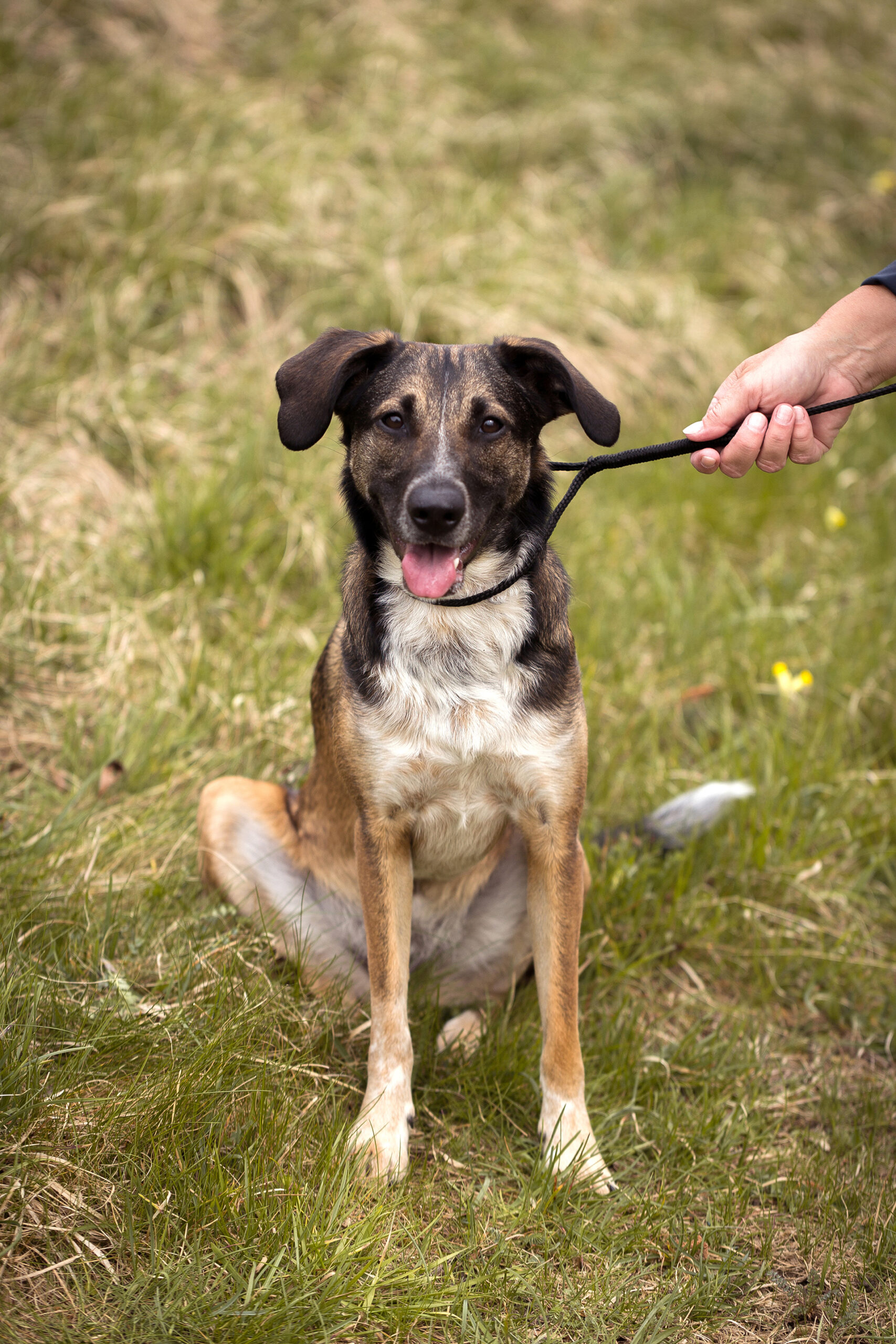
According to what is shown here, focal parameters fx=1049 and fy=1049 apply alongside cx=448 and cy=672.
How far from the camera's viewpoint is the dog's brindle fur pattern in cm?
253

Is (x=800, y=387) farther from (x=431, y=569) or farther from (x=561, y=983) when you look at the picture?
(x=561, y=983)

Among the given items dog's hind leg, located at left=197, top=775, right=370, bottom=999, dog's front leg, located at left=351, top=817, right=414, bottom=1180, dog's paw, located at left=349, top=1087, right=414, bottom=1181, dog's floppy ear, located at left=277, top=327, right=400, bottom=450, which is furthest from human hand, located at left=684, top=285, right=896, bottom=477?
dog's paw, located at left=349, top=1087, right=414, bottom=1181

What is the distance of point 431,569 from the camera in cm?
249

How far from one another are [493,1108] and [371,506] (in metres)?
1.62

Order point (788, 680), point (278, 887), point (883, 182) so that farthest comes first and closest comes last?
1. point (883, 182)
2. point (788, 680)
3. point (278, 887)

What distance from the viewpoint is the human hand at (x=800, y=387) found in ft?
9.23

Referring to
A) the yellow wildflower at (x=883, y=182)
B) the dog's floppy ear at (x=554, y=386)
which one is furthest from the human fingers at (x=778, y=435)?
the yellow wildflower at (x=883, y=182)

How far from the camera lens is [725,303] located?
7633mm

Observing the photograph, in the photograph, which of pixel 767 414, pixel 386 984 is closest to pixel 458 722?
pixel 386 984

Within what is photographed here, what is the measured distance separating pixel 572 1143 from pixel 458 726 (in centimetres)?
108

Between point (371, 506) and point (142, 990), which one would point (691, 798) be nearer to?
point (371, 506)

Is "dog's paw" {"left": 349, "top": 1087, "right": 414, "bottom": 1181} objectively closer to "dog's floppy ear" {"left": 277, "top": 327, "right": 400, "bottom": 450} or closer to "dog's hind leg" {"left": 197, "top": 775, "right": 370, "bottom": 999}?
"dog's hind leg" {"left": 197, "top": 775, "right": 370, "bottom": 999}

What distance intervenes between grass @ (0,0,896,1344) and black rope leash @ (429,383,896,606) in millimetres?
1164

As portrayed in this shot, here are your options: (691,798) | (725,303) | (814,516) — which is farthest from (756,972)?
(725,303)
